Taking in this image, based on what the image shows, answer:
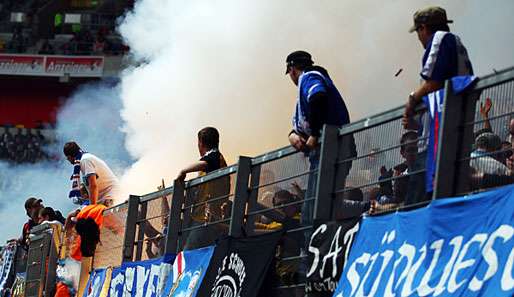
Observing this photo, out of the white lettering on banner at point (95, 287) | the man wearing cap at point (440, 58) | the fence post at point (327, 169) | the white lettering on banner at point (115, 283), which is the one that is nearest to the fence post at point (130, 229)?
the white lettering on banner at point (115, 283)

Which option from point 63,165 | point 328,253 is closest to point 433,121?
point 328,253

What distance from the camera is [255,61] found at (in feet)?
72.3

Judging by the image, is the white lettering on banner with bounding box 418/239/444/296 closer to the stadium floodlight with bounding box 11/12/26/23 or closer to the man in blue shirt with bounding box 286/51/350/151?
the man in blue shirt with bounding box 286/51/350/151

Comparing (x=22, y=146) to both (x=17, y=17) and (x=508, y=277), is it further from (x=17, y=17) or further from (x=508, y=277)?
(x=508, y=277)

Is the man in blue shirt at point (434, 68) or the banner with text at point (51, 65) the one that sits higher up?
the banner with text at point (51, 65)

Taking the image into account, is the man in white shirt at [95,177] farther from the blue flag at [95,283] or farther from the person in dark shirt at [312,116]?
the person in dark shirt at [312,116]

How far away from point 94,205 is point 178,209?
2.83 metres

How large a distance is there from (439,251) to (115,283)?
5.80m

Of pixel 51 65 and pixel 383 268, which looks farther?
pixel 51 65

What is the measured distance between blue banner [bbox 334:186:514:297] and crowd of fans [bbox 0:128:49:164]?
1271 inches

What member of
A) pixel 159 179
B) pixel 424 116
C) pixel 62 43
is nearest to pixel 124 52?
pixel 62 43

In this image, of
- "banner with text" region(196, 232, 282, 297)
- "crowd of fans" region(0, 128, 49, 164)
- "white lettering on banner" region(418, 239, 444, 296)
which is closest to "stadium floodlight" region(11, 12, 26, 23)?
"crowd of fans" region(0, 128, 49, 164)

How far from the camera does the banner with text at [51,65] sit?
42.0 m

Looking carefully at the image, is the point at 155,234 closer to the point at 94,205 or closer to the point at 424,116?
the point at 94,205
